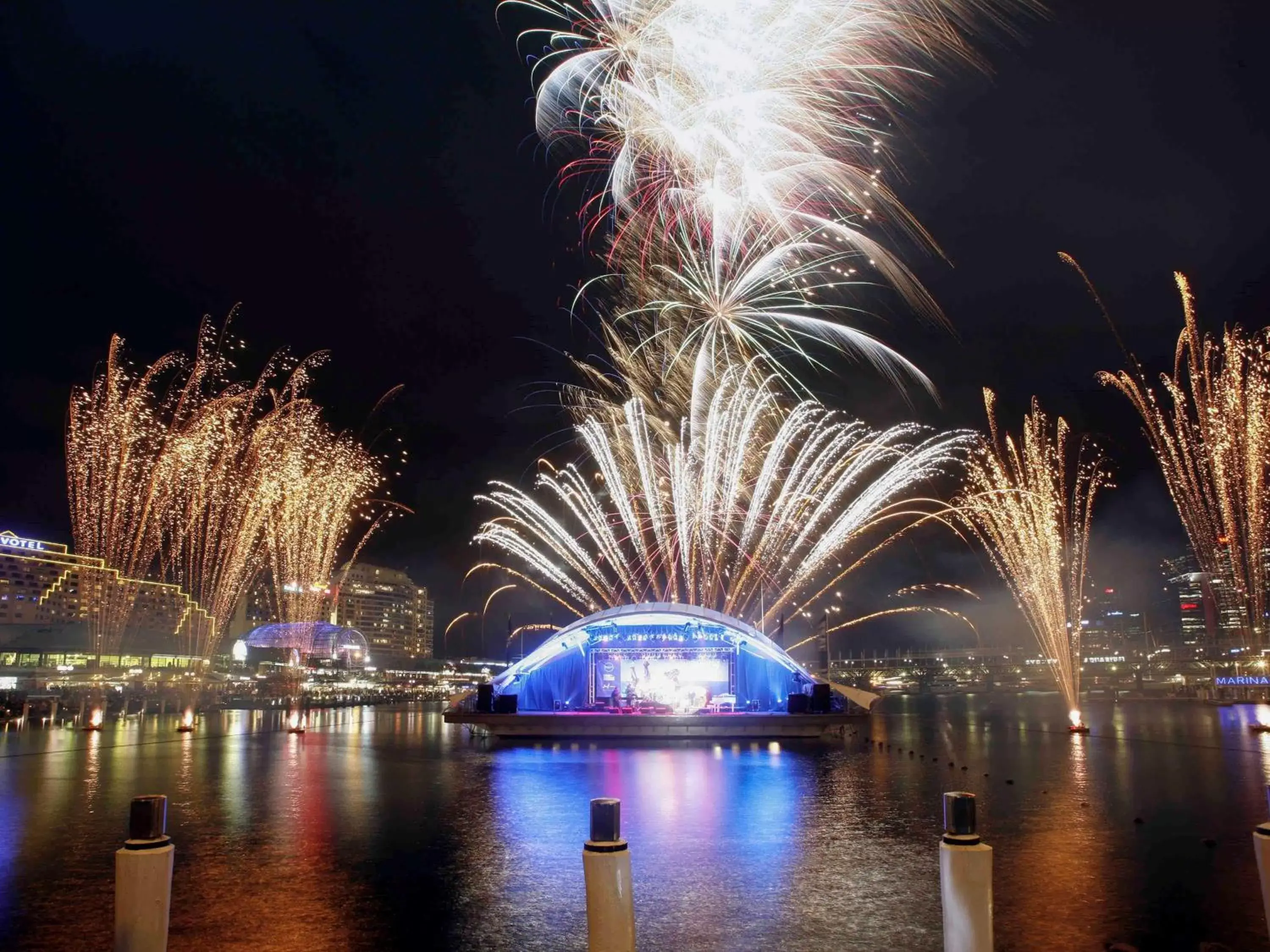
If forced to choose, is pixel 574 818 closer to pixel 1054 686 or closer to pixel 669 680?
pixel 669 680

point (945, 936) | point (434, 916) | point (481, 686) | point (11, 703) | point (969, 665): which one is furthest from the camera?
point (969, 665)

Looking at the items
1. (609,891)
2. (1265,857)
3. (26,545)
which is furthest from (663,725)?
(26,545)

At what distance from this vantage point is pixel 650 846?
11.4 m

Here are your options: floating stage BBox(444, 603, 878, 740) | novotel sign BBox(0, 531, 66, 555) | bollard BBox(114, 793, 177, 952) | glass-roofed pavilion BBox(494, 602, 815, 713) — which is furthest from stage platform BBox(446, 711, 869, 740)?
novotel sign BBox(0, 531, 66, 555)

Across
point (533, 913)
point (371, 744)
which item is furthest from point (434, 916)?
point (371, 744)

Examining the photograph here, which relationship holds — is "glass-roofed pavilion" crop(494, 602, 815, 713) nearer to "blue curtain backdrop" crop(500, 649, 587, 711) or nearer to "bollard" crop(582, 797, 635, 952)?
"blue curtain backdrop" crop(500, 649, 587, 711)

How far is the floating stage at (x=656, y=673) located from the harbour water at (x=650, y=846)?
445 inches

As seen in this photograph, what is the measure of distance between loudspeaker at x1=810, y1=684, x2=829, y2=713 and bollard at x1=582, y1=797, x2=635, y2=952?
31.0 metres

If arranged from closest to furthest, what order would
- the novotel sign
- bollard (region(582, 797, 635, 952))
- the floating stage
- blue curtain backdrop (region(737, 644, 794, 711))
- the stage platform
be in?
bollard (region(582, 797, 635, 952))
the stage platform
the floating stage
blue curtain backdrop (region(737, 644, 794, 711))
the novotel sign

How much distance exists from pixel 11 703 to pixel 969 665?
171074 mm

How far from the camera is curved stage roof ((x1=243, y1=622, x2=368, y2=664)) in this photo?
8912 centimetres

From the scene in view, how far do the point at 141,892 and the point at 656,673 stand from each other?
32944mm

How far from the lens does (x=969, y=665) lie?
184000 millimetres

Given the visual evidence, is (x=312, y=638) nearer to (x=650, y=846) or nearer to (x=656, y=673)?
(x=656, y=673)
